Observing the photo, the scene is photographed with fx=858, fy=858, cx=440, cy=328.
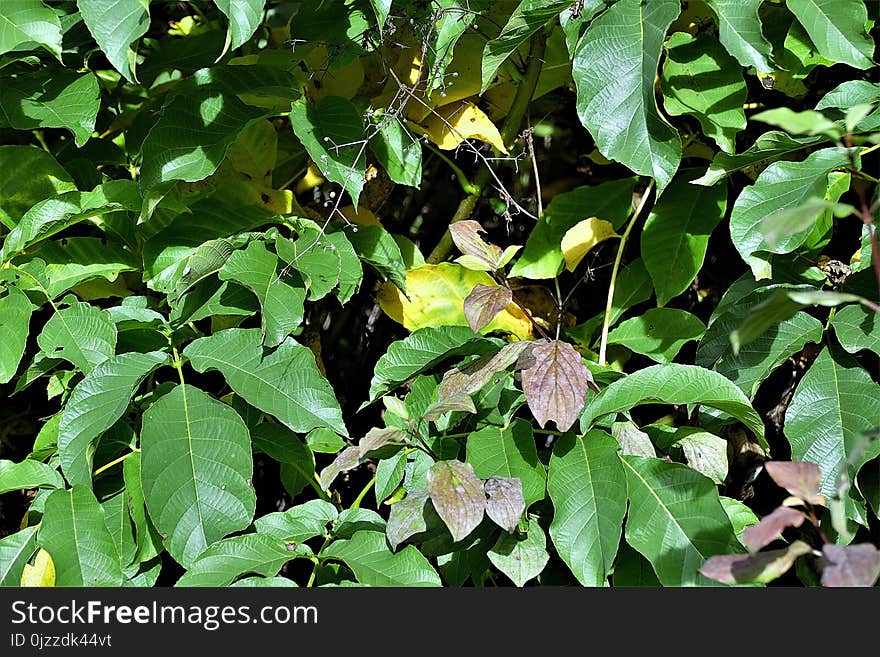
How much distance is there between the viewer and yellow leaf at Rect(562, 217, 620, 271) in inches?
53.3

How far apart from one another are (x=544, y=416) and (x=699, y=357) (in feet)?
1.14

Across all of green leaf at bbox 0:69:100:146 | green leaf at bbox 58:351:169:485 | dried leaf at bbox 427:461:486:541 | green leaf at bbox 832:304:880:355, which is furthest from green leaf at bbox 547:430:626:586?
green leaf at bbox 0:69:100:146

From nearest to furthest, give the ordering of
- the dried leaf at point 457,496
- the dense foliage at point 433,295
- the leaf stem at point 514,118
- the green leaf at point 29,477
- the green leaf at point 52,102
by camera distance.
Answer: the dried leaf at point 457,496
the dense foliage at point 433,295
the green leaf at point 29,477
the green leaf at point 52,102
the leaf stem at point 514,118

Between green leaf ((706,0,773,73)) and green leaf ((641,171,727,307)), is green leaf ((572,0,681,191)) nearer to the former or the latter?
green leaf ((706,0,773,73))

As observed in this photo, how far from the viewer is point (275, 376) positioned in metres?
1.14

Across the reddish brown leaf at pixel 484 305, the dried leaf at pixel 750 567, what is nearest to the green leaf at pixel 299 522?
the reddish brown leaf at pixel 484 305

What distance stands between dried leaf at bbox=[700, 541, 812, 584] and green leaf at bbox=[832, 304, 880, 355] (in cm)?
45

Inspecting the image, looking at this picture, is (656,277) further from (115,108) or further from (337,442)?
(115,108)

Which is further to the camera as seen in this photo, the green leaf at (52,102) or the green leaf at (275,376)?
the green leaf at (52,102)

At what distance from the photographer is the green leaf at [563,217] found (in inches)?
55.0

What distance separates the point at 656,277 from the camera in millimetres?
1318

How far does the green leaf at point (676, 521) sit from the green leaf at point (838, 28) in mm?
558

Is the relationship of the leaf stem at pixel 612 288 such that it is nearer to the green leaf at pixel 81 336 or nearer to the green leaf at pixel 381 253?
the green leaf at pixel 381 253

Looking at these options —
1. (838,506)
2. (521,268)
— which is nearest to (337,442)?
(521,268)
